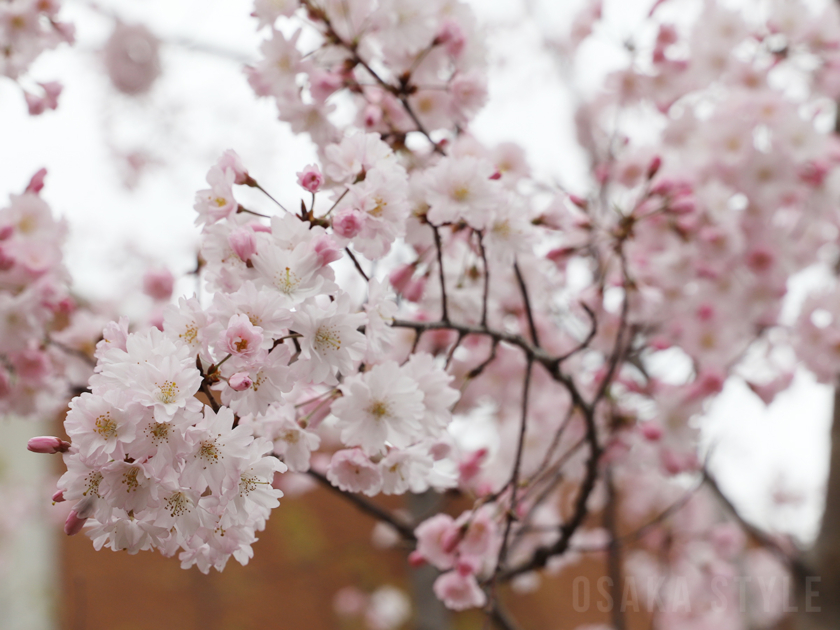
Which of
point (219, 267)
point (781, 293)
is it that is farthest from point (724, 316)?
point (219, 267)

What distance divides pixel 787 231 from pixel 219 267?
4.66ft

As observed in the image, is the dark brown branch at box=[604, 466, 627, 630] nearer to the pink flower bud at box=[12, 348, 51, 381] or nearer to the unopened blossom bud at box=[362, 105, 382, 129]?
the unopened blossom bud at box=[362, 105, 382, 129]

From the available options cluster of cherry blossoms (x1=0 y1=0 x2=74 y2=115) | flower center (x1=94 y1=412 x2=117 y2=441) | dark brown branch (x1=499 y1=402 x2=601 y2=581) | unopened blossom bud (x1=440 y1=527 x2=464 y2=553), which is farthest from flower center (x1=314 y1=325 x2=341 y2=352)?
cluster of cherry blossoms (x1=0 y1=0 x2=74 y2=115)

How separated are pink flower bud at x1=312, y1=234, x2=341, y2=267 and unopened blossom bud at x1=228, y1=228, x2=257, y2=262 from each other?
2.1 inches

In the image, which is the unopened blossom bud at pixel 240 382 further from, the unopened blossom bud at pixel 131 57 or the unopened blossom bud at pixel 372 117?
the unopened blossom bud at pixel 131 57

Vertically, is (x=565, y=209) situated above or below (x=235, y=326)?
above

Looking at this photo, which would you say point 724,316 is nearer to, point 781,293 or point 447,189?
point 781,293

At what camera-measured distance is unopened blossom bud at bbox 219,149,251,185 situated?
624 mm

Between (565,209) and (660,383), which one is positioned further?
(660,383)

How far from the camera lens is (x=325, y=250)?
0.52m

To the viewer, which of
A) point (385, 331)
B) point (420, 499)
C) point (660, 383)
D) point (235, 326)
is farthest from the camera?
point (420, 499)

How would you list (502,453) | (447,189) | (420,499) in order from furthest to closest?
(420,499) < (502,453) < (447,189)

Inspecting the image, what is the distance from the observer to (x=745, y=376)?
57.2 inches

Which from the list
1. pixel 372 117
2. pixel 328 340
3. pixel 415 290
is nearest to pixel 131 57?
pixel 372 117
